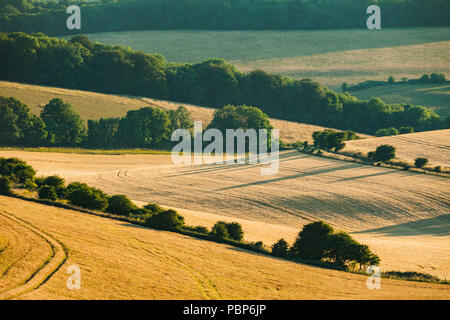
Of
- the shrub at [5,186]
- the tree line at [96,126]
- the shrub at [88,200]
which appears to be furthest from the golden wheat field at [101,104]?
the shrub at [88,200]

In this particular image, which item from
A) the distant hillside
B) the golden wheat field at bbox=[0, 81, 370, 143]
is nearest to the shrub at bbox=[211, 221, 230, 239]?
the golden wheat field at bbox=[0, 81, 370, 143]

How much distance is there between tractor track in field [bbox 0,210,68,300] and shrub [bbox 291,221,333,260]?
520 inches

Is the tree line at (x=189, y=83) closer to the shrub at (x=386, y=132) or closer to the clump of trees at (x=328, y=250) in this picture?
the shrub at (x=386, y=132)

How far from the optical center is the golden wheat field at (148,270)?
22.8 metres

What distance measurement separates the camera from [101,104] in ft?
294

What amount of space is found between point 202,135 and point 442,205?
4108 cm

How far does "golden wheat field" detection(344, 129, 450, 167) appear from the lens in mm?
67781

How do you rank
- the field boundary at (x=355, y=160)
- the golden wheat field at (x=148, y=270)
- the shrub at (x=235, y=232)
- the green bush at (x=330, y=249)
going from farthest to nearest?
1. the field boundary at (x=355, y=160)
2. the shrub at (x=235, y=232)
3. the green bush at (x=330, y=249)
4. the golden wheat field at (x=148, y=270)

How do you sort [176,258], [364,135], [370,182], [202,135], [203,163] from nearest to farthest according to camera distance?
[176,258] → [370,182] → [203,163] → [202,135] → [364,135]

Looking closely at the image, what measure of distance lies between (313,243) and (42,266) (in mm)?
15238

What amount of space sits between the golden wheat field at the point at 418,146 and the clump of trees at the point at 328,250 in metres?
35.8

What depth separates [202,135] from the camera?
8400 centimetres
